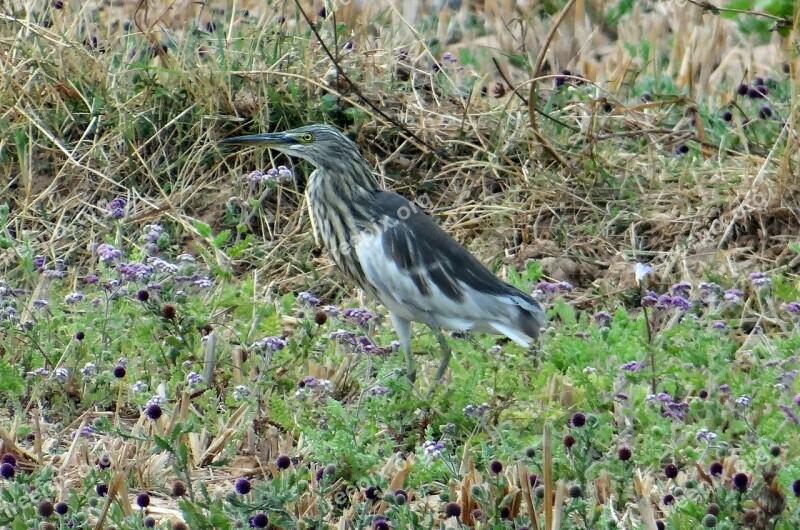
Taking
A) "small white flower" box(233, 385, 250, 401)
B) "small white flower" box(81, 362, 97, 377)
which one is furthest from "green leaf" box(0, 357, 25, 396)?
"small white flower" box(233, 385, 250, 401)

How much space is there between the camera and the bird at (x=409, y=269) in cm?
503

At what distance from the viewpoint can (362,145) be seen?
7207 mm

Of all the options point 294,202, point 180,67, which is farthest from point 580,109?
point 180,67

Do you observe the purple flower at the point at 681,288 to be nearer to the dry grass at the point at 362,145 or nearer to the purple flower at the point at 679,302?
the purple flower at the point at 679,302

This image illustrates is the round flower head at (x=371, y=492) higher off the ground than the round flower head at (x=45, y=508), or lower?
lower

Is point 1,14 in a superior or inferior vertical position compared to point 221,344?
superior

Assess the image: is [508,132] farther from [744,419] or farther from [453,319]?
[744,419]

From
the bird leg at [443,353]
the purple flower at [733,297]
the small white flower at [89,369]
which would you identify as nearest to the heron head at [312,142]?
the bird leg at [443,353]

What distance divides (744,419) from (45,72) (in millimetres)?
4452

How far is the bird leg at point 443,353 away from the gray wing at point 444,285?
12cm

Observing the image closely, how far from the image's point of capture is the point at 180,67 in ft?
23.3

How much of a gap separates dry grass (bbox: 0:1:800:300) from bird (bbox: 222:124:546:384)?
919 mm

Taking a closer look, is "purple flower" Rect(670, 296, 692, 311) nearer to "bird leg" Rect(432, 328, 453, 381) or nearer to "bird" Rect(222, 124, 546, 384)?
"bird" Rect(222, 124, 546, 384)

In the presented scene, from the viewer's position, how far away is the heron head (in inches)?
222
